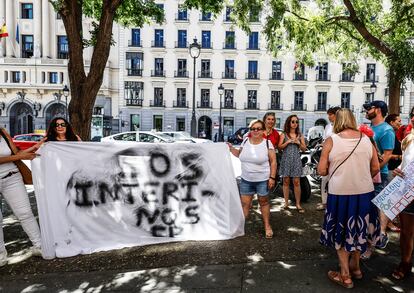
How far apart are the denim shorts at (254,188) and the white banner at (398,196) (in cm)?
171

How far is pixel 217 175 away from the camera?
4.60 m

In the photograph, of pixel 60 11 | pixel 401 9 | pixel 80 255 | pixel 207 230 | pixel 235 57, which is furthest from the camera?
pixel 235 57

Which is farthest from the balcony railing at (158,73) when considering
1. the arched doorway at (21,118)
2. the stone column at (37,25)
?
the arched doorway at (21,118)

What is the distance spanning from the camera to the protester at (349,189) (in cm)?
307

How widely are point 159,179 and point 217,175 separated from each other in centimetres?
82

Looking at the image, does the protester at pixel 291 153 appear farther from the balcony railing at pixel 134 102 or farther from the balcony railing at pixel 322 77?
the balcony railing at pixel 322 77

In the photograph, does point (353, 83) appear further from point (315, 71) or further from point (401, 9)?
point (401, 9)

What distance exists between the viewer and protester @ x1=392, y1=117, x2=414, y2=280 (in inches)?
125

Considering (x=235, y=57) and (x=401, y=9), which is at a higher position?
(x=235, y=57)

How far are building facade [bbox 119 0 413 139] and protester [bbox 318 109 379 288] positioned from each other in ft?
123

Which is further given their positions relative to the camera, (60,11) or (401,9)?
(401,9)

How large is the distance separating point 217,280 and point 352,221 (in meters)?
1.47

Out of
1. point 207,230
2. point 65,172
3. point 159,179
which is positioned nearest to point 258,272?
point 207,230

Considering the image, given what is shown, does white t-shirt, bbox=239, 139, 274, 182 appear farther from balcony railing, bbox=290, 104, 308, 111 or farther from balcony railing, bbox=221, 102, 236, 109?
balcony railing, bbox=290, 104, 308, 111
